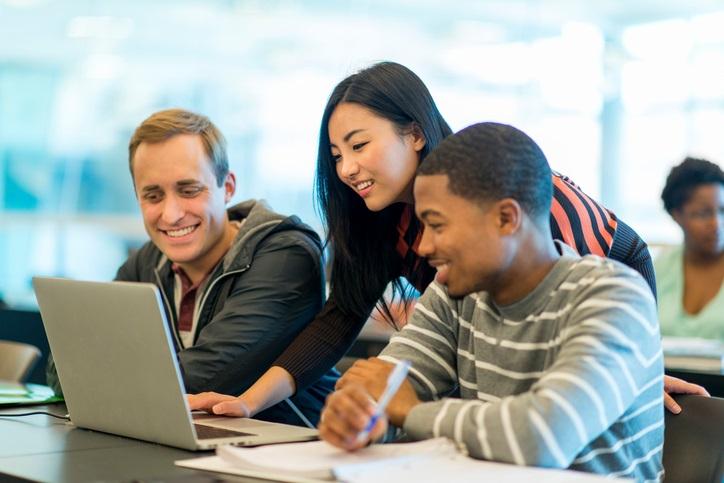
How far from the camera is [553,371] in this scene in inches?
56.5

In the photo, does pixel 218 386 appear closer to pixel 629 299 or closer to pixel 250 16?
pixel 629 299

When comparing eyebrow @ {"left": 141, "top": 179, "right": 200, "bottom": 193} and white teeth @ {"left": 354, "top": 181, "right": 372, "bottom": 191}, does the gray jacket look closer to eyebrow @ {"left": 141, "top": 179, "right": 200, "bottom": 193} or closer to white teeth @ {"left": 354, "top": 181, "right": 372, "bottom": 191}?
eyebrow @ {"left": 141, "top": 179, "right": 200, "bottom": 193}

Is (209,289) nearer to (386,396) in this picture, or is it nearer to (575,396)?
(386,396)

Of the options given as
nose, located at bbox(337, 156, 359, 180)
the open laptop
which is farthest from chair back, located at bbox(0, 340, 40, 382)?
nose, located at bbox(337, 156, 359, 180)

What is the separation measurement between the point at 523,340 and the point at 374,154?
2.22 feet

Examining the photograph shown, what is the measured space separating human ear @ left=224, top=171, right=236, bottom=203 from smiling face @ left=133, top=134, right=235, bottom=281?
61 mm

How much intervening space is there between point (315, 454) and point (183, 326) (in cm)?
109

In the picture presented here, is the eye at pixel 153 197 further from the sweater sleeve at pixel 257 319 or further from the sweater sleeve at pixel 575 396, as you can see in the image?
the sweater sleeve at pixel 575 396

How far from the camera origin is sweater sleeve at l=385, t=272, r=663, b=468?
1.39 metres

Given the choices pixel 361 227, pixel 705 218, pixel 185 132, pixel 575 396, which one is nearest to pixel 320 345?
pixel 361 227

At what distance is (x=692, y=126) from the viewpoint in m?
6.02

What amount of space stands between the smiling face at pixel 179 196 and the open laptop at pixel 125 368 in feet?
1.96

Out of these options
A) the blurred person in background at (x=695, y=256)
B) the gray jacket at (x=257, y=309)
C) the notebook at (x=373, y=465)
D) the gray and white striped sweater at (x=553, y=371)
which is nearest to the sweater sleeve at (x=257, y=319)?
the gray jacket at (x=257, y=309)

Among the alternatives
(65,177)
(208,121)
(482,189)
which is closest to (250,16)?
(65,177)
